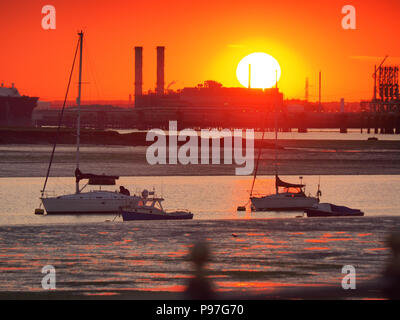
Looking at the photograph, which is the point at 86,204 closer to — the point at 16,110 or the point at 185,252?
the point at 185,252

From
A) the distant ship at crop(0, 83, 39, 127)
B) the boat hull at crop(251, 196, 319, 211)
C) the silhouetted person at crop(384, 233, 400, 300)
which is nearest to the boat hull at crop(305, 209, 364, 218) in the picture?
the boat hull at crop(251, 196, 319, 211)

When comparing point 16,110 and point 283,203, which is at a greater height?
point 16,110

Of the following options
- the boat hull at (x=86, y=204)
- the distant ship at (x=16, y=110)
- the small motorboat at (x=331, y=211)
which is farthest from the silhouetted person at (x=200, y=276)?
the distant ship at (x=16, y=110)

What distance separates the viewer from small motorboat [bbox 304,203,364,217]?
3334 centimetres

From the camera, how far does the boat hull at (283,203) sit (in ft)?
127

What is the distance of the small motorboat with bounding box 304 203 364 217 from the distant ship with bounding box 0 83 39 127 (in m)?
159

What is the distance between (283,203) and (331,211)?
5160 millimetres

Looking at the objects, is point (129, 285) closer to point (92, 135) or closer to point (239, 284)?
point (239, 284)

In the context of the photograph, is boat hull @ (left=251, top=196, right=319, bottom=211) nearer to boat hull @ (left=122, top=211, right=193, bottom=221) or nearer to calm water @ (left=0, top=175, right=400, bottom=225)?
calm water @ (left=0, top=175, right=400, bottom=225)

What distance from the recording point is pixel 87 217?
34.5 meters

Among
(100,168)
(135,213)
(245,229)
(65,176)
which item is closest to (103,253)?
(245,229)

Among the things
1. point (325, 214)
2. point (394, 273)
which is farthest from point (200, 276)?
point (325, 214)

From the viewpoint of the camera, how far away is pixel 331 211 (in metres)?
34.0

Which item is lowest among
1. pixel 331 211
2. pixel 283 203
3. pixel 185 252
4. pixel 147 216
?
pixel 283 203
